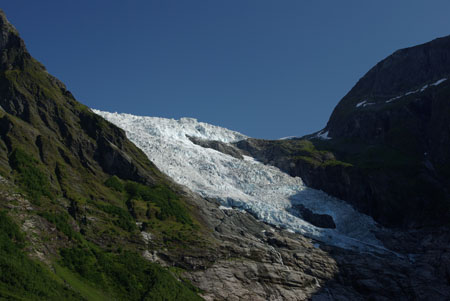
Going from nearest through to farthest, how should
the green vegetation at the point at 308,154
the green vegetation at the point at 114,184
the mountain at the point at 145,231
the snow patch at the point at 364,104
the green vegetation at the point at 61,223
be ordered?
the mountain at the point at 145,231 → the green vegetation at the point at 61,223 → the green vegetation at the point at 114,184 → the green vegetation at the point at 308,154 → the snow patch at the point at 364,104

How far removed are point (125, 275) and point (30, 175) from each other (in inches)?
951

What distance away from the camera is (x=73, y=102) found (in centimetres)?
10406

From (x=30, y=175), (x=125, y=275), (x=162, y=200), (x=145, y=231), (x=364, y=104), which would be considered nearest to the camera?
(x=125, y=275)

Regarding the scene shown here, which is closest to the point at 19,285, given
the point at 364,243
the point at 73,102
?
the point at 73,102

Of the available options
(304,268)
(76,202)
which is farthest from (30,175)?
(304,268)

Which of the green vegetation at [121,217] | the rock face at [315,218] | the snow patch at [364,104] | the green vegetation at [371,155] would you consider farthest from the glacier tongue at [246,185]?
the snow patch at [364,104]

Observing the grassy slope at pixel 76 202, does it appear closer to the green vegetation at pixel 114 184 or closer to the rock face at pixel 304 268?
the green vegetation at pixel 114 184

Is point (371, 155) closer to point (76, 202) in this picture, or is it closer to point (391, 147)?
point (391, 147)

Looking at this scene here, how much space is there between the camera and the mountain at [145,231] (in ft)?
182

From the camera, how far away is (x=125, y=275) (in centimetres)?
5791

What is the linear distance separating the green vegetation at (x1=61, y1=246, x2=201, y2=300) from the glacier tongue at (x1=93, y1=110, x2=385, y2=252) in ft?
138

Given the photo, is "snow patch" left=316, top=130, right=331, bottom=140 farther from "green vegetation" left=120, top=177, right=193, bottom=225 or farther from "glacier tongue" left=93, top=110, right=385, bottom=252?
"green vegetation" left=120, top=177, right=193, bottom=225

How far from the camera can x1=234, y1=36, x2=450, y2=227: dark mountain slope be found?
4345 inches

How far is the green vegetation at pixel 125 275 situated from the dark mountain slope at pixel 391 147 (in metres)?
71.0
